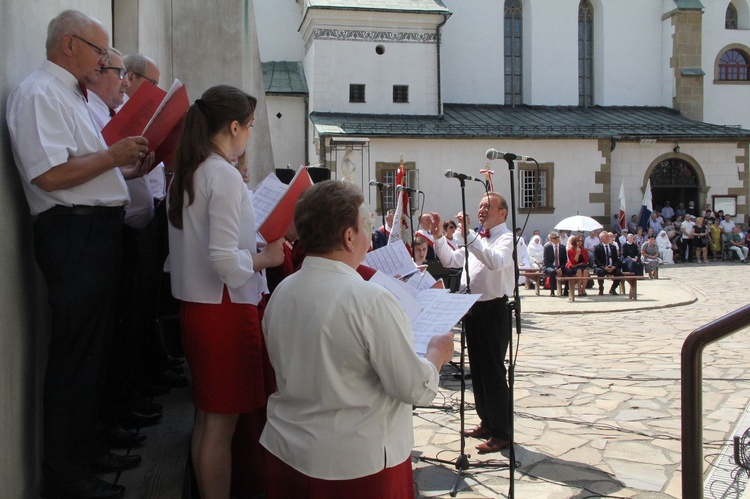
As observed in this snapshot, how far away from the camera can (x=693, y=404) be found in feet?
8.59

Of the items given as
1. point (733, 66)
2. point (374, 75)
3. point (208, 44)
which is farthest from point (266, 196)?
point (733, 66)

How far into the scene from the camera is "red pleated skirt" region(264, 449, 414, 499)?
2377 millimetres

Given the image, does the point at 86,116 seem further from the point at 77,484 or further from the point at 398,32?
the point at 398,32

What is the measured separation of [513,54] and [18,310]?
32224mm

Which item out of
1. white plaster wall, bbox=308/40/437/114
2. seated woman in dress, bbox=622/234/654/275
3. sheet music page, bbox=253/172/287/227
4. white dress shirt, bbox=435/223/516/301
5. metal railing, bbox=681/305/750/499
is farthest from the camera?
white plaster wall, bbox=308/40/437/114

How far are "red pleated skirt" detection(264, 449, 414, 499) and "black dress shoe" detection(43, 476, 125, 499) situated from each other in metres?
0.77

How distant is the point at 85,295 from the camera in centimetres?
282

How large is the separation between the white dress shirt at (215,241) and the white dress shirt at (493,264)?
2432 millimetres

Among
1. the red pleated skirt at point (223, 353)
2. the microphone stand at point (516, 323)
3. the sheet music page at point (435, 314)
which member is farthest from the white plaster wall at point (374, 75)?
the red pleated skirt at point (223, 353)

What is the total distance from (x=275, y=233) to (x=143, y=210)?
88cm

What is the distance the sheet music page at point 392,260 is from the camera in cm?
398

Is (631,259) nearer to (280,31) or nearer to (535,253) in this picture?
(535,253)

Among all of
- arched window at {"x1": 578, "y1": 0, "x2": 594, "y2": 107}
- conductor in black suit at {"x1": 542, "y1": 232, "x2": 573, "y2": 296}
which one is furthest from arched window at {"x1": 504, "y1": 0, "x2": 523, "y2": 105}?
conductor in black suit at {"x1": 542, "y1": 232, "x2": 573, "y2": 296}

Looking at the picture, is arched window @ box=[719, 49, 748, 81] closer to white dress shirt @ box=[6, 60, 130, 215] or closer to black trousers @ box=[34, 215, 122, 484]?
white dress shirt @ box=[6, 60, 130, 215]
